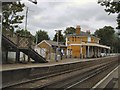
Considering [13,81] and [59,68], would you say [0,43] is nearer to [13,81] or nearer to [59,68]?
[59,68]

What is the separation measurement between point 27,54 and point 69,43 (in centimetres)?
4632

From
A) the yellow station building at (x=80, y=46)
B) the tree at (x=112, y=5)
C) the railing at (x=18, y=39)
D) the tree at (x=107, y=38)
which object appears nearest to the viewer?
the tree at (x=112, y=5)

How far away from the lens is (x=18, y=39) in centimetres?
3409

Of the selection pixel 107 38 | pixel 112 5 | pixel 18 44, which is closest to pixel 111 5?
pixel 112 5

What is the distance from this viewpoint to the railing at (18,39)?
32.6 m

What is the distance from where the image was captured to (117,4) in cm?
1452

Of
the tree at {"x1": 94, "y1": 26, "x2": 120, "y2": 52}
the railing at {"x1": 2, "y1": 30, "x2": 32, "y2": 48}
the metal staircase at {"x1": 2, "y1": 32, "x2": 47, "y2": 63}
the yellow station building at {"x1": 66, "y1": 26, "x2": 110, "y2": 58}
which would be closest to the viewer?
the metal staircase at {"x1": 2, "y1": 32, "x2": 47, "y2": 63}

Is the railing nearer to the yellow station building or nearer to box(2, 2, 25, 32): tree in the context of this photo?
box(2, 2, 25, 32): tree

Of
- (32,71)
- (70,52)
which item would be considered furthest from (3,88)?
(70,52)

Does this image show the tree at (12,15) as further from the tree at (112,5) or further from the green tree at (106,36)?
the green tree at (106,36)

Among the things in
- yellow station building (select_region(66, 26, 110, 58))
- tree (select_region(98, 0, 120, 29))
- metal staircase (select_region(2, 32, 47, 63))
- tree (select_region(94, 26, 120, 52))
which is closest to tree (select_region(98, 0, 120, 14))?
tree (select_region(98, 0, 120, 29))

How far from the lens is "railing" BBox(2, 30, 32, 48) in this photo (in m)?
32.6

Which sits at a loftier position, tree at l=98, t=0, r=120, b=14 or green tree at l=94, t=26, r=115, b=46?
green tree at l=94, t=26, r=115, b=46

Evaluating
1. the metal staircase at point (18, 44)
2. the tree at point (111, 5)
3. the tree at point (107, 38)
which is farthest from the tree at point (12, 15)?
the tree at point (107, 38)
